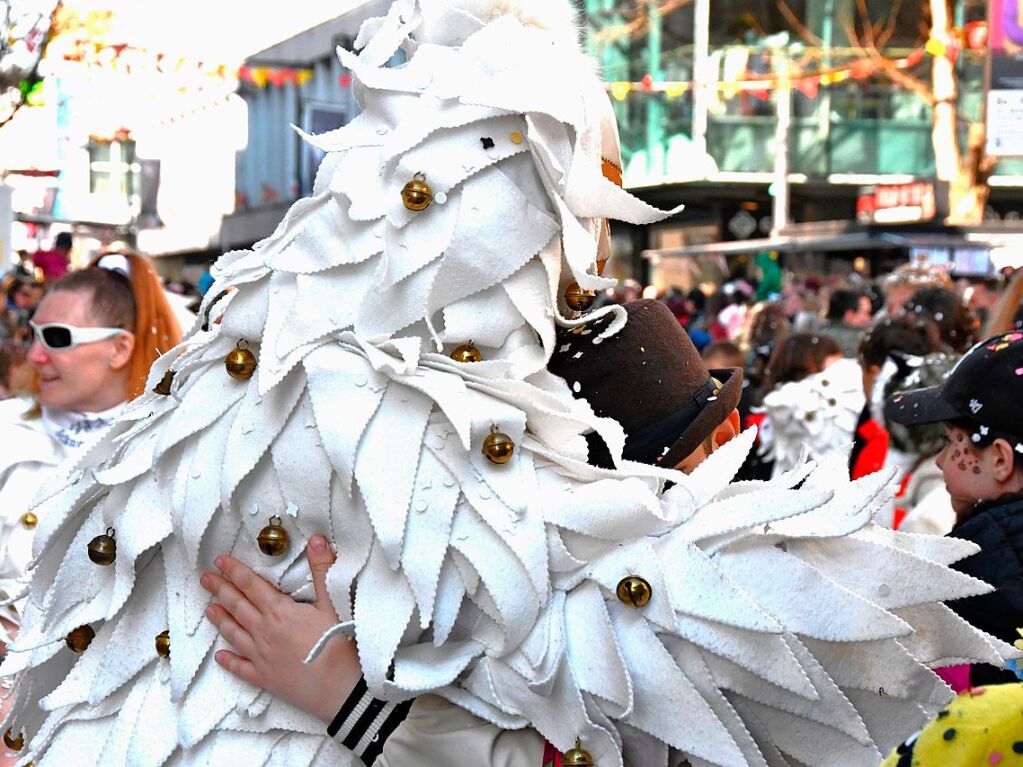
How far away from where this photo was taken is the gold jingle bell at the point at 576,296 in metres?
1.78

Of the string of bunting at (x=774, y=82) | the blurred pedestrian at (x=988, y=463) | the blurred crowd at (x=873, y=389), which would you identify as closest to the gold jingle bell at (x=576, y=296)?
the blurred pedestrian at (x=988, y=463)

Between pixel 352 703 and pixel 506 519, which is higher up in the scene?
pixel 506 519

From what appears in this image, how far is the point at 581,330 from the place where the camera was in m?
1.88

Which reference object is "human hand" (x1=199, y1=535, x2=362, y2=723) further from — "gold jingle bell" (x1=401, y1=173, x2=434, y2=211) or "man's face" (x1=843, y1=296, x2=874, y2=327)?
"man's face" (x1=843, y1=296, x2=874, y2=327)

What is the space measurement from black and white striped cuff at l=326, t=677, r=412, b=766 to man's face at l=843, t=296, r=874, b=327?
829 cm

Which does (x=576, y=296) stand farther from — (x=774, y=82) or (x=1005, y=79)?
(x=774, y=82)

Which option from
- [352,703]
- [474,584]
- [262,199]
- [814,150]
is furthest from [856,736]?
[262,199]

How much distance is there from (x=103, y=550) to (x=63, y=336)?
1.70 meters

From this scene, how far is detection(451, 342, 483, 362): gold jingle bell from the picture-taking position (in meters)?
1.67

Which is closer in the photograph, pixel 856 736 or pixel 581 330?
pixel 856 736

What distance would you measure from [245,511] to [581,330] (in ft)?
1.66

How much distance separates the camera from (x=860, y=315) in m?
10.0

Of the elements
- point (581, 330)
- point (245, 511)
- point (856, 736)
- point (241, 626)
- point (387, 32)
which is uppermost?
point (387, 32)

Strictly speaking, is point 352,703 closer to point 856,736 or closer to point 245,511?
point 245,511
